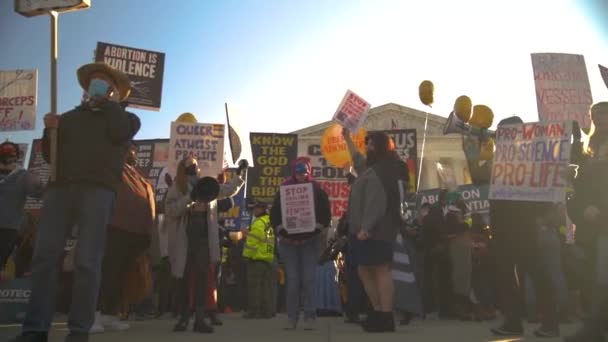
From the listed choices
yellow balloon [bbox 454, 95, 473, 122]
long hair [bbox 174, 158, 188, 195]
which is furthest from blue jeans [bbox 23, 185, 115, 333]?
yellow balloon [bbox 454, 95, 473, 122]

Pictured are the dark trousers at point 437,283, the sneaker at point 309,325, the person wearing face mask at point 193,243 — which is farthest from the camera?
the dark trousers at point 437,283

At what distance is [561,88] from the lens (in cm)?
1032

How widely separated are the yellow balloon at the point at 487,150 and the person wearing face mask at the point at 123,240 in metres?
3.27

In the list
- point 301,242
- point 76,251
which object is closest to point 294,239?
point 301,242

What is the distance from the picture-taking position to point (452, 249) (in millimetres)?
9820

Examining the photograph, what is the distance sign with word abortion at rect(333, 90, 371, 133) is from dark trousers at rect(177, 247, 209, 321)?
3.71 m

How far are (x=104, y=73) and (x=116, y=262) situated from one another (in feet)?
6.48

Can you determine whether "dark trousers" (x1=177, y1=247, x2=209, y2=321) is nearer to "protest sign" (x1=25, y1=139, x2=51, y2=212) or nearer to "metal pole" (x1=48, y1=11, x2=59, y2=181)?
"metal pole" (x1=48, y1=11, x2=59, y2=181)

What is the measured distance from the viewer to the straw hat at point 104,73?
17.2ft

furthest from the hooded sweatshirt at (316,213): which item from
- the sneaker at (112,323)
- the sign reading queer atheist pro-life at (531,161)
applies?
the sign reading queer atheist pro-life at (531,161)

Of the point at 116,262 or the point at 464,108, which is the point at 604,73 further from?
the point at 116,262

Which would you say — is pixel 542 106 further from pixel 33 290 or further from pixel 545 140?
pixel 33 290

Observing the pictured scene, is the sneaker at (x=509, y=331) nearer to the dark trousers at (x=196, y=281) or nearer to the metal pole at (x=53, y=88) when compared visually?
the dark trousers at (x=196, y=281)

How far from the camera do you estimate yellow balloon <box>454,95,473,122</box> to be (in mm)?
7723
